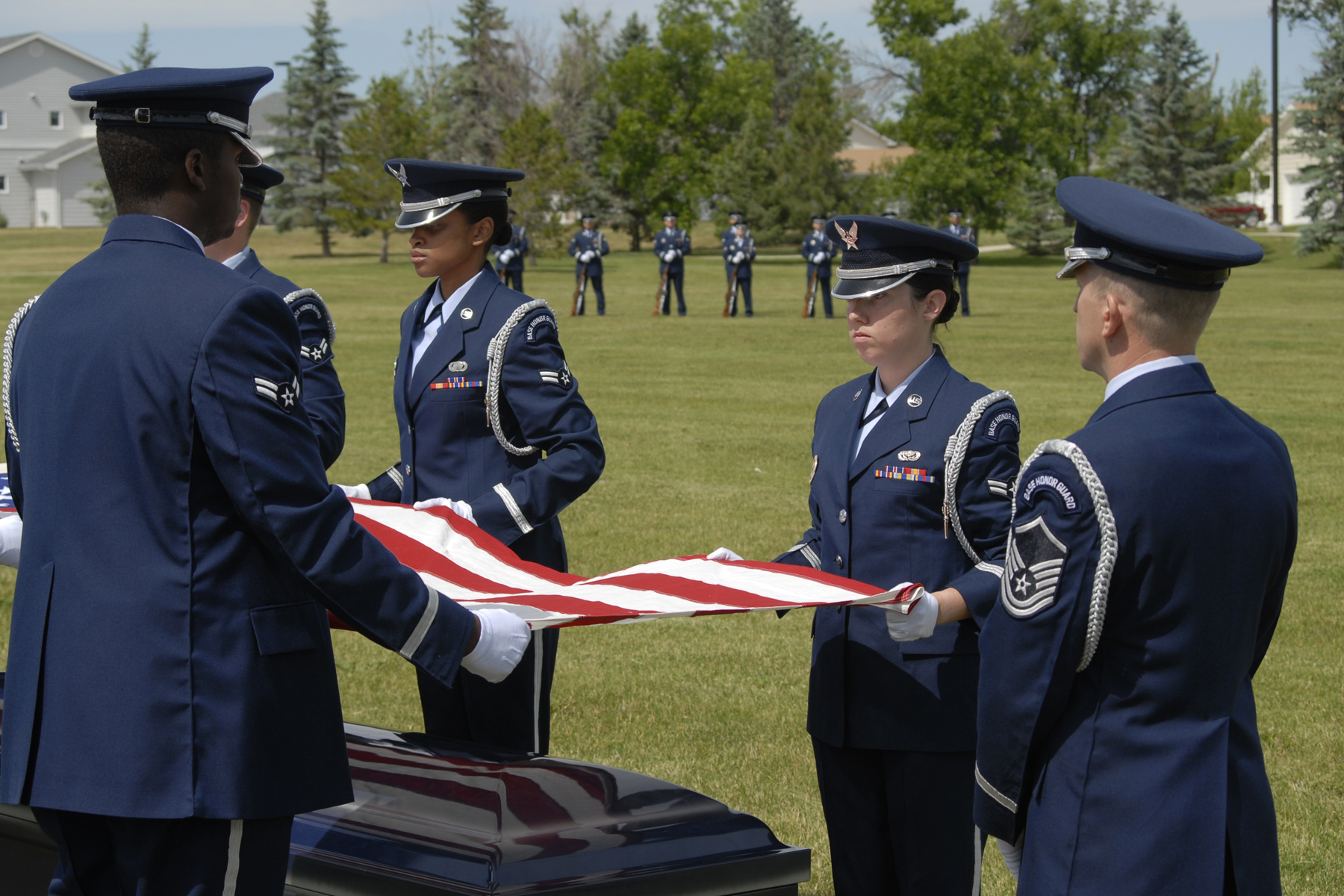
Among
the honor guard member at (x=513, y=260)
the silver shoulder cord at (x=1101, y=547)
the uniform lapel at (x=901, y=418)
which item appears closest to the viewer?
the silver shoulder cord at (x=1101, y=547)

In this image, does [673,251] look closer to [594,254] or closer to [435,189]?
[594,254]

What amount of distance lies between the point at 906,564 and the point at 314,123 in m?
52.3

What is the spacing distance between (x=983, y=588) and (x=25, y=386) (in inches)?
75.7

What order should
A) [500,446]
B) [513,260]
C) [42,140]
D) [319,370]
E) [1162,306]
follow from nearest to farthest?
1. [1162,306]
2. [319,370]
3. [500,446]
4. [513,260]
5. [42,140]

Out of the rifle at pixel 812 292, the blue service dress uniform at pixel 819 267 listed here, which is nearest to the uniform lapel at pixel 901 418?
the blue service dress uniform at pixel 819 267

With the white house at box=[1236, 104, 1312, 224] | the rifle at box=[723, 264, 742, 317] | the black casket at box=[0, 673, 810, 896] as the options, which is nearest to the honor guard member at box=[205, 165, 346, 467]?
the black casket at box=[0, 673, 810, 896]

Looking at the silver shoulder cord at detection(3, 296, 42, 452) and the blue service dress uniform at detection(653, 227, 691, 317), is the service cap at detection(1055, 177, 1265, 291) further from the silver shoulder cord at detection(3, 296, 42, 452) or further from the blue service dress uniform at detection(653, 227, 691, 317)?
the blue service dress uniform at detection(653, 227, 691, 317)

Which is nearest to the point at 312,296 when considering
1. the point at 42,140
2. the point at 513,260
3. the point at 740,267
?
the point at 740,267

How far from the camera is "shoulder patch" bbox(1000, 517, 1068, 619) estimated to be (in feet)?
6.86

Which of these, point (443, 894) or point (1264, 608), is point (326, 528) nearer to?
point (443, 894)

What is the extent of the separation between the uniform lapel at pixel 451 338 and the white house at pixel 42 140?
7010cm

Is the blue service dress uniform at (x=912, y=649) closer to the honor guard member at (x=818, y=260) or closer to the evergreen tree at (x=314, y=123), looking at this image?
the honor guard member at (x=818, y=260)

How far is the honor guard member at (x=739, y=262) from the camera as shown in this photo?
2578cm

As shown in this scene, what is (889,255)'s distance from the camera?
3195mm
